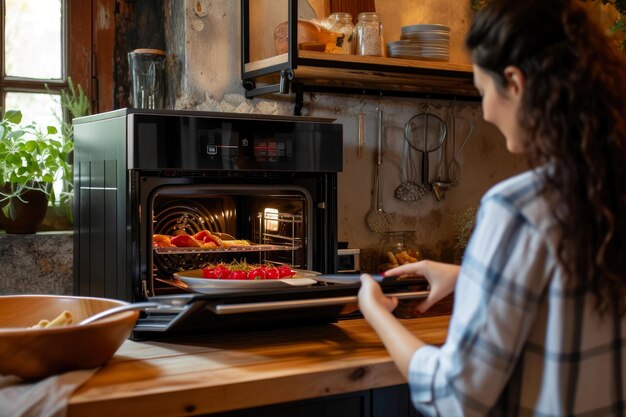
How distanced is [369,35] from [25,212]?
121cm

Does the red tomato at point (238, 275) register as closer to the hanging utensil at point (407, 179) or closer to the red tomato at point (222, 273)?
the red tomato at point (222, 273)

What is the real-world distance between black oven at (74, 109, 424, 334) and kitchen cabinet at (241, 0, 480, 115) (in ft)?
1.04

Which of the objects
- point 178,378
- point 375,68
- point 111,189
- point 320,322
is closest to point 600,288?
point 178,378

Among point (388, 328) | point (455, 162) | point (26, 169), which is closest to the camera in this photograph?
point (388, 328)

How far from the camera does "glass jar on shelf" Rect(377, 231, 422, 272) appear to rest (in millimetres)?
2889

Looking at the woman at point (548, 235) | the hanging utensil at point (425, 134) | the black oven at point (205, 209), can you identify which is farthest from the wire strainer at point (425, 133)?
the woman at point (548, 235)

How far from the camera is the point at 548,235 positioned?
41.3 inches

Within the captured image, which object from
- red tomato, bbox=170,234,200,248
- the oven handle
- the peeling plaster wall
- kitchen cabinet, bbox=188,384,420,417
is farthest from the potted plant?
kitchen cabinet, bbox=188,384,420,417

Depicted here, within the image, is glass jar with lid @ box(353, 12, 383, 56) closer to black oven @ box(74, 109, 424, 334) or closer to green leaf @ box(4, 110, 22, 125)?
black oven @ box(74, 109, 424, 334)

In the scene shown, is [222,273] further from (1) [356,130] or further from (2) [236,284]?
(1) [356,130]

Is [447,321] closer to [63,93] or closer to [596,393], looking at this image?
[596,393]

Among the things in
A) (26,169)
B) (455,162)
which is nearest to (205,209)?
(26,169)

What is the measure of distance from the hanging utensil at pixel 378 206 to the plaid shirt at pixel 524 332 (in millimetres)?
1774

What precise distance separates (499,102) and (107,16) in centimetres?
190
